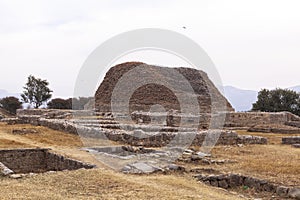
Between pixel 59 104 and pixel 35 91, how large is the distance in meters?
3.91

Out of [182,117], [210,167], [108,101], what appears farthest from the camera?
[108,101]

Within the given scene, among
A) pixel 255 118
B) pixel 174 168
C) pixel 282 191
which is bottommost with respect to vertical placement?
pixel 282 191

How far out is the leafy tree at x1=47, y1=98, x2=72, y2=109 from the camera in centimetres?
5125

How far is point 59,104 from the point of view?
51.6 metres

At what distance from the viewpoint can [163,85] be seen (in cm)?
4044

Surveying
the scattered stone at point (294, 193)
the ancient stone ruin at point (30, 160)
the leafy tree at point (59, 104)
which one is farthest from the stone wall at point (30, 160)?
the leafy tree at point (59, 104)

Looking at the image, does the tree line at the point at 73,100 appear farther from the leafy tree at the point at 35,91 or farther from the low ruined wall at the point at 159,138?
the low ruined wall at the point at 159,138

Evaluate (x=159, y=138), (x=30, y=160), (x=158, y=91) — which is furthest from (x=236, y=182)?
(x=158, y=91)

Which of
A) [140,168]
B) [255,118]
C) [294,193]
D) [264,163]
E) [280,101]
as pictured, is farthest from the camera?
[280,101]

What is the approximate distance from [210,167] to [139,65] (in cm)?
3518

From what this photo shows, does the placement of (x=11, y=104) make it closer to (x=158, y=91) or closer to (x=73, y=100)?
(x=73, y=100)

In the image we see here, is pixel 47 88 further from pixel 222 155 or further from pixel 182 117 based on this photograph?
pixel 222 155

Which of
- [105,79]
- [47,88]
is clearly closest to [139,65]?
[105,79]

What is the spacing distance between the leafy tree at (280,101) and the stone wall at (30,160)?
3283 centimetres
